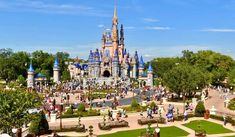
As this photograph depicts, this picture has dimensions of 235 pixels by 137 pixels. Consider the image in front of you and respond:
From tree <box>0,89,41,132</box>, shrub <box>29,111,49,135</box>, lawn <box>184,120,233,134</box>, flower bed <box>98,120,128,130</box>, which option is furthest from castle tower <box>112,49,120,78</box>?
tree <box>0,89,41,132</box>

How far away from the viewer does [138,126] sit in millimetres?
34188

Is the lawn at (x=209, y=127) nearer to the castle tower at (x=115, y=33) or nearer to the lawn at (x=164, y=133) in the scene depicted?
the lawn at (x=164, y=133)

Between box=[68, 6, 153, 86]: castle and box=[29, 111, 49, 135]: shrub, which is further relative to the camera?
box=[68, 6, 153, 86]: castle

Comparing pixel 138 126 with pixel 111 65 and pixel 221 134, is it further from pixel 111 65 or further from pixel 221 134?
pixel 111 65

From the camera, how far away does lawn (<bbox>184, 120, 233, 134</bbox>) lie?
31.4m

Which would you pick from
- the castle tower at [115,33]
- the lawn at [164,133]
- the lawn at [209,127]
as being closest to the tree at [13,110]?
the lawn at [164,133]

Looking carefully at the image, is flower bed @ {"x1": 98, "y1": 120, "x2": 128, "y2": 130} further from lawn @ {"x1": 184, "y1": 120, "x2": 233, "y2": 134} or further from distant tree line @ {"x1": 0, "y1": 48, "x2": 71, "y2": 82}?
distant tree line @ {"x1": 0, "y1": 48, "x2": 71, "y2": 82}

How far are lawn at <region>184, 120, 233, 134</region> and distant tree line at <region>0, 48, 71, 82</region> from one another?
215 feet

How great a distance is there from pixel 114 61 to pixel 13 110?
94.4 metres

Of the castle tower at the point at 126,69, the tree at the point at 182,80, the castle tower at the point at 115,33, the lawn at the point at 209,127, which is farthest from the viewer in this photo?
the castle tower at the point at 115,33

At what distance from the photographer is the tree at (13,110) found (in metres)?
24.0

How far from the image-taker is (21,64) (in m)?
117

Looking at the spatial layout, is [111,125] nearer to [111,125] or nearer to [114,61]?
[111,125]

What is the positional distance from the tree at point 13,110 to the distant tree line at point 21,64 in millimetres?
69345
